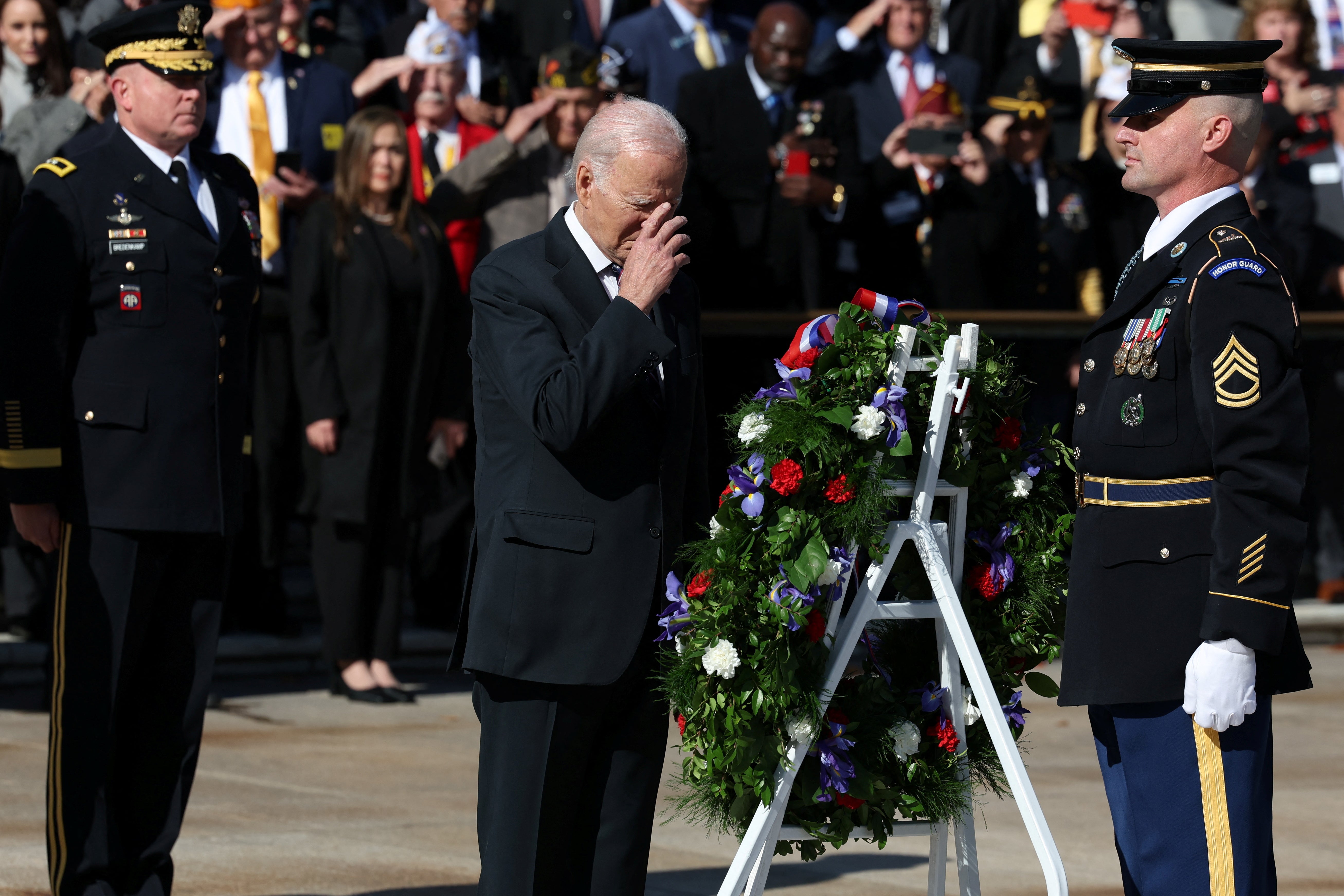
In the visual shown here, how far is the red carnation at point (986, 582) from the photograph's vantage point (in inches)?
165

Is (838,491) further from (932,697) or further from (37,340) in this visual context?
(37,340)

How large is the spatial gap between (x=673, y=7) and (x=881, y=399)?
6.42m

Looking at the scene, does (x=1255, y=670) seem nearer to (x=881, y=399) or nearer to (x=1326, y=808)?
(x=881, y=399)

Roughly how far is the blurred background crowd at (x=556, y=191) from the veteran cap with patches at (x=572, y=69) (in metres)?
0.01

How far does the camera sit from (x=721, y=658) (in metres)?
3.75

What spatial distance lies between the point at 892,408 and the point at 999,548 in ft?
1.59

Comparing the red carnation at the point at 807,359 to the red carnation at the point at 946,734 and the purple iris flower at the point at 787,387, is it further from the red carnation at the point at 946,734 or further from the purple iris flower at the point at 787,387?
the red carnation at the point at 946,734

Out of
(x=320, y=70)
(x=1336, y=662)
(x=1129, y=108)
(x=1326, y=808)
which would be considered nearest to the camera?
(x=1129, y=108)

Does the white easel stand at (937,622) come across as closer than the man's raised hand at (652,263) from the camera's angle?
No

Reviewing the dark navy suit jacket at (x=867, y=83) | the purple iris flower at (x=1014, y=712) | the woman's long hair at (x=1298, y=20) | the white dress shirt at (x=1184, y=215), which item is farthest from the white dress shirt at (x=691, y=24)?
the white dress shirt at (x=1184, y=215)

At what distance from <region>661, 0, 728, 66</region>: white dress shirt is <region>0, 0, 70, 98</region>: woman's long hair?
3093mm

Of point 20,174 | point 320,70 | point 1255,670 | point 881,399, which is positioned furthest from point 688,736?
point 320,70

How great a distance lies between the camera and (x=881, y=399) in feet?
12.9

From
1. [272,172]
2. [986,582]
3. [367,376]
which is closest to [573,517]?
[986,582]
